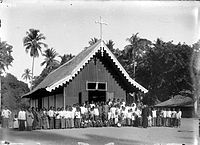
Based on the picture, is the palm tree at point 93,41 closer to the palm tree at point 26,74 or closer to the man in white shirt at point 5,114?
the palm tree at point 26,74

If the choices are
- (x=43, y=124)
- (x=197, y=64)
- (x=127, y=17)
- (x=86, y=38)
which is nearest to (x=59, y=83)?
(x=43, y=124)

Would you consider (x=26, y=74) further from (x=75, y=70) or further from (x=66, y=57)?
(x=75, y=70)

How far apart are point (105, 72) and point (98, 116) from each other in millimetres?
839

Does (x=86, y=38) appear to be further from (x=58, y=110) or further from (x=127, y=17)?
(x=58, y=110)

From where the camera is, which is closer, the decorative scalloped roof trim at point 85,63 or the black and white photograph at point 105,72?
the black and white photograph at point 105,72

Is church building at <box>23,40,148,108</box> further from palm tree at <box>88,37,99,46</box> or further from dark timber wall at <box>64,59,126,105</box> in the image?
palm tree at <box>88,37,99,46</box>

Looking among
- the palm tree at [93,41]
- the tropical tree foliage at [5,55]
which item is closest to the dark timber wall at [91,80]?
the palm tree at [93,41]

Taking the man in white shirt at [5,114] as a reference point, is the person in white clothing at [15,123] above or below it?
below

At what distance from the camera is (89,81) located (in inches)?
275

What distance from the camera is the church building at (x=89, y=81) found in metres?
6.68

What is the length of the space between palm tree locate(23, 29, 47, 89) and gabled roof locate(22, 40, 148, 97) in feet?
2.62

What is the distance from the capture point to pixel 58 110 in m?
7.15

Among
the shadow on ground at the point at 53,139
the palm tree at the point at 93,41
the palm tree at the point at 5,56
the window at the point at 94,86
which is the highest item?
the palm tree at the point at 93,41

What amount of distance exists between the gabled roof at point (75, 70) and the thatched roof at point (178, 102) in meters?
0.49
